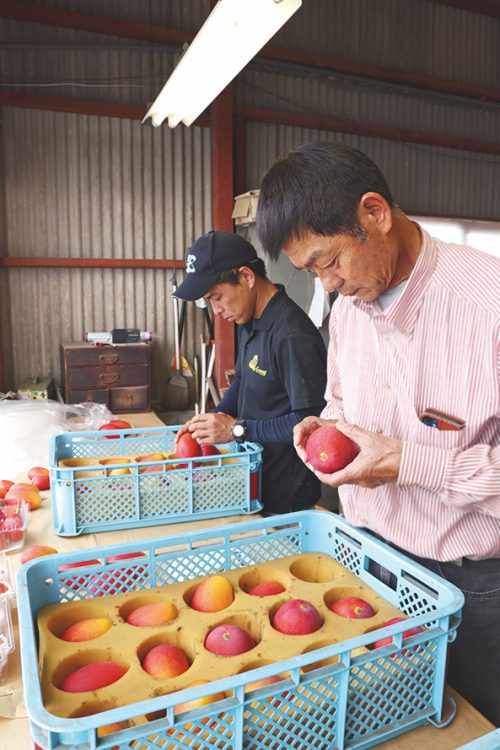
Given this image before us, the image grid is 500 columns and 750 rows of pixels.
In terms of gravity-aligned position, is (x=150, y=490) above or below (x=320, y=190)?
below

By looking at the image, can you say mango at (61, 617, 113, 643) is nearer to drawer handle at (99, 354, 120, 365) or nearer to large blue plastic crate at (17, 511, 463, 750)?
large blue plastic crate at (17, 511, 463, 750)

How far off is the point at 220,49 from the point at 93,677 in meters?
2.40

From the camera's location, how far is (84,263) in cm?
563

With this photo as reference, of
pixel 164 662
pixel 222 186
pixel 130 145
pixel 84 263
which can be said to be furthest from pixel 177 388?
pixel 164 662

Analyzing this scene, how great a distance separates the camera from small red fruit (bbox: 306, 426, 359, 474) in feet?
4.15

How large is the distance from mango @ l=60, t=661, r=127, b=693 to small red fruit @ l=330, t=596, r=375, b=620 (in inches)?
16.4

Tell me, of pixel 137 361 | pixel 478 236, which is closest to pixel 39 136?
pixel 137 361

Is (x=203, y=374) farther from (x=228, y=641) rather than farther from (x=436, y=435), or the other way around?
(x=228, y=641)

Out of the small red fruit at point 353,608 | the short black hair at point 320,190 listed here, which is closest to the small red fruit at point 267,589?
the small red fruit at point 353,608

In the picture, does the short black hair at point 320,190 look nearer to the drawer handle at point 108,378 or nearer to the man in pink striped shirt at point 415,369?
the man in pink striped shirt at point 415,369

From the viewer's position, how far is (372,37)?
257 inches

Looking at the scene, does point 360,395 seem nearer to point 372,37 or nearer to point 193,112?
point 193,112

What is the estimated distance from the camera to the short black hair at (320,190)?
1.15m

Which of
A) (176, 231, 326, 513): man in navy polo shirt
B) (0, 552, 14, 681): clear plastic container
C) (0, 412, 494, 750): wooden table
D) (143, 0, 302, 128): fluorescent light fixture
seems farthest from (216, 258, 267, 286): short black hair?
(0, 412, 494, 750): wooden table
